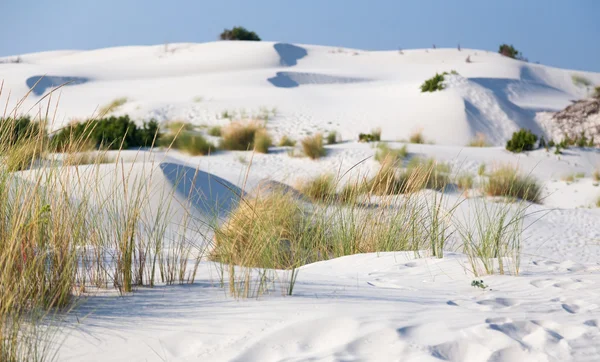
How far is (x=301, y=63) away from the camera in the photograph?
31938 mm

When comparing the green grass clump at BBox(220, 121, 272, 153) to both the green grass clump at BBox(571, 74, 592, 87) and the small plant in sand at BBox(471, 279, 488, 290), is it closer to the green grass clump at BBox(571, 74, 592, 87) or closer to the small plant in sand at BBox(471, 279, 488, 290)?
the small plant in sand at BBox(471, 279, 488, 290)

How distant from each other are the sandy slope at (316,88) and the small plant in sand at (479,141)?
297mm

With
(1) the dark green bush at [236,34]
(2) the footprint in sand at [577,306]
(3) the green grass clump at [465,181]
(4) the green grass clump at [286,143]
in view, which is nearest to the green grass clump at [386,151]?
(3) the green grass clump at [465,181]

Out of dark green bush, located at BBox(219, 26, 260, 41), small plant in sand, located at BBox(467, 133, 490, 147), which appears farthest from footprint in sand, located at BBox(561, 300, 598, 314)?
dark green bush, located at BBox(219, 26, 260, 41)

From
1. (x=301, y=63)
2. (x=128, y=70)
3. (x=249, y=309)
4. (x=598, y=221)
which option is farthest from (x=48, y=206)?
(x=301, y=63)

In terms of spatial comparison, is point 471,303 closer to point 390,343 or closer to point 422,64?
point 390,343

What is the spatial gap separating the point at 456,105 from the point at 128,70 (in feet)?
50.2

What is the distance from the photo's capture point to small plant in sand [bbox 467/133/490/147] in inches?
599

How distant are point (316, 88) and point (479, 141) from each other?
9.99m

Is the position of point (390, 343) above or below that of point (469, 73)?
below

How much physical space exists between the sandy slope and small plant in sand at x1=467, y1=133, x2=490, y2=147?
30 cm

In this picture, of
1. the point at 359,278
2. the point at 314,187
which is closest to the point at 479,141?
the point at 314,187

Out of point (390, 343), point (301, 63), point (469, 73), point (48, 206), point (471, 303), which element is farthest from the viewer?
point (301, 63)

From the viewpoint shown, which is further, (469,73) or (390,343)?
(469,73)
